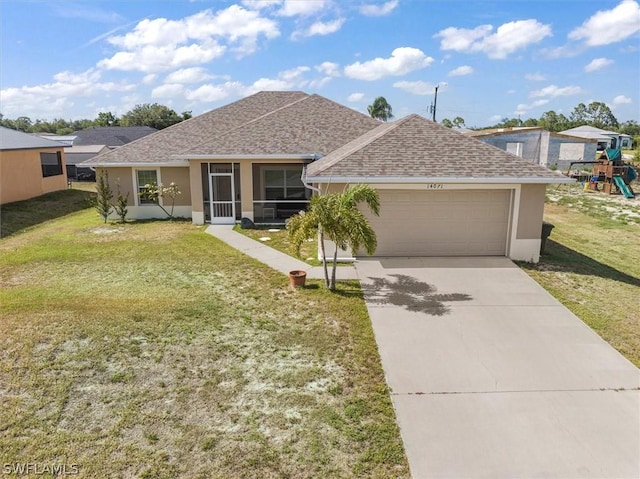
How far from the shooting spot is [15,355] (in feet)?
24.4

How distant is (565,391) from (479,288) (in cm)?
451

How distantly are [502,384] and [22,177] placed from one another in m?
27.6

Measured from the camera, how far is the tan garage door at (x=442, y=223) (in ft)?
44.1

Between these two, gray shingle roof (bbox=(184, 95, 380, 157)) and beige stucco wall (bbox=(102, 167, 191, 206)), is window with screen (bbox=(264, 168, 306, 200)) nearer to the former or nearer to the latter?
gray shingle roof (bbox=(184, 95, 380, 157))

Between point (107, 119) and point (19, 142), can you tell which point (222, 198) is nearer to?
point (19, 142)

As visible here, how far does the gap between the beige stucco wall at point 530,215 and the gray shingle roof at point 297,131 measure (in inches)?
343

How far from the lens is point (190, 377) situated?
22.9 ft

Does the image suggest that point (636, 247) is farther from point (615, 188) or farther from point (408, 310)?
point (615, 188)

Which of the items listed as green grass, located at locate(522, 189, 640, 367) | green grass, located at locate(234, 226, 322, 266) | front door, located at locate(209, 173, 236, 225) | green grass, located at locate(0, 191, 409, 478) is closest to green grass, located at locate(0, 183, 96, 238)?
front door, located at locate(209, 173, 236, 225)

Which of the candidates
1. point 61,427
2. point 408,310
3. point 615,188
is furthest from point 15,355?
point 615,188

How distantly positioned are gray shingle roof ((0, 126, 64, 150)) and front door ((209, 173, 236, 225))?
1221 centimetres

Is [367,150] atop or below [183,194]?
atop

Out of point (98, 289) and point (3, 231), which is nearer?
point (98, 289)

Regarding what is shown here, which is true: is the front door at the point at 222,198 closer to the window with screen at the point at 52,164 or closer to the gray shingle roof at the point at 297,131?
the gray shingle roof at the point at 297,131
